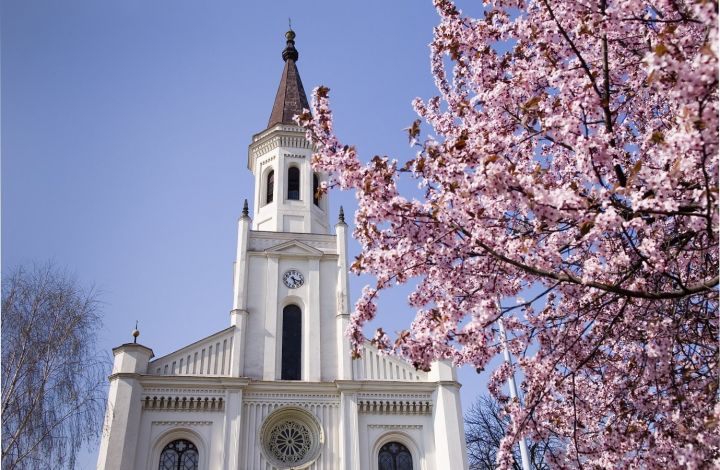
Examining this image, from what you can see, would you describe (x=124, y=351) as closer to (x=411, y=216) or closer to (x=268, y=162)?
(x=268, y=162)

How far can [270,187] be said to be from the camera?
86.7 feet

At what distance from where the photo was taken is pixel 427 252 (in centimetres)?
636

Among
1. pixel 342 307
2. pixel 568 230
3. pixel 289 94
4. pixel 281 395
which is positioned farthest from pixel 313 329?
pixel 568 230

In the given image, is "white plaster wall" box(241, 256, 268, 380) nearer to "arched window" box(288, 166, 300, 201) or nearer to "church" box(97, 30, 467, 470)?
"church" box(97, 30, 467, 470)

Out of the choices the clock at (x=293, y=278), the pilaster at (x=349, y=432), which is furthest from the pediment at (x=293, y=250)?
the pilaster at (x=349, y=432)

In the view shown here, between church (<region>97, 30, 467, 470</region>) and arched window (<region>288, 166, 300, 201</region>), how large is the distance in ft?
11.3

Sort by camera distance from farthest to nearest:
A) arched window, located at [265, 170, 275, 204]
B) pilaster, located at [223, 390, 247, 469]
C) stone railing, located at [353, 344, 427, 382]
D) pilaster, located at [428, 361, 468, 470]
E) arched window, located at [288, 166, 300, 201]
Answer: arched window, located at [265, 170, 275, 204]
arched window, located at [288, 166, 300, 201]
stone railing, located at [353, 344, 427, 382]
pilaster, located at [428, 361, 468, 470]
pilaster, located at [223, 390, 247, 469]

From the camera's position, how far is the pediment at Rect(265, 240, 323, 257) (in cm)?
2286

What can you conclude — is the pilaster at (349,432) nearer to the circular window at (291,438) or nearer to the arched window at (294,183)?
the circular window at (291,438)

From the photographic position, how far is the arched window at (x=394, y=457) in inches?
748

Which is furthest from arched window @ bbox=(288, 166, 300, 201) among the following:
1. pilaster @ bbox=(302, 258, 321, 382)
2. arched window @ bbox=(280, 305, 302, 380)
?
arched window @ bbox=(280, 305, 302, 380)

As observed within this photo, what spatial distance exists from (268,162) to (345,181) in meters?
20.8

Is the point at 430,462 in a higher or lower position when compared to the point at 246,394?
lower

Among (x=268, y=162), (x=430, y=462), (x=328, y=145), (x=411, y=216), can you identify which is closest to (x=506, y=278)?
(x=411, y=216)
